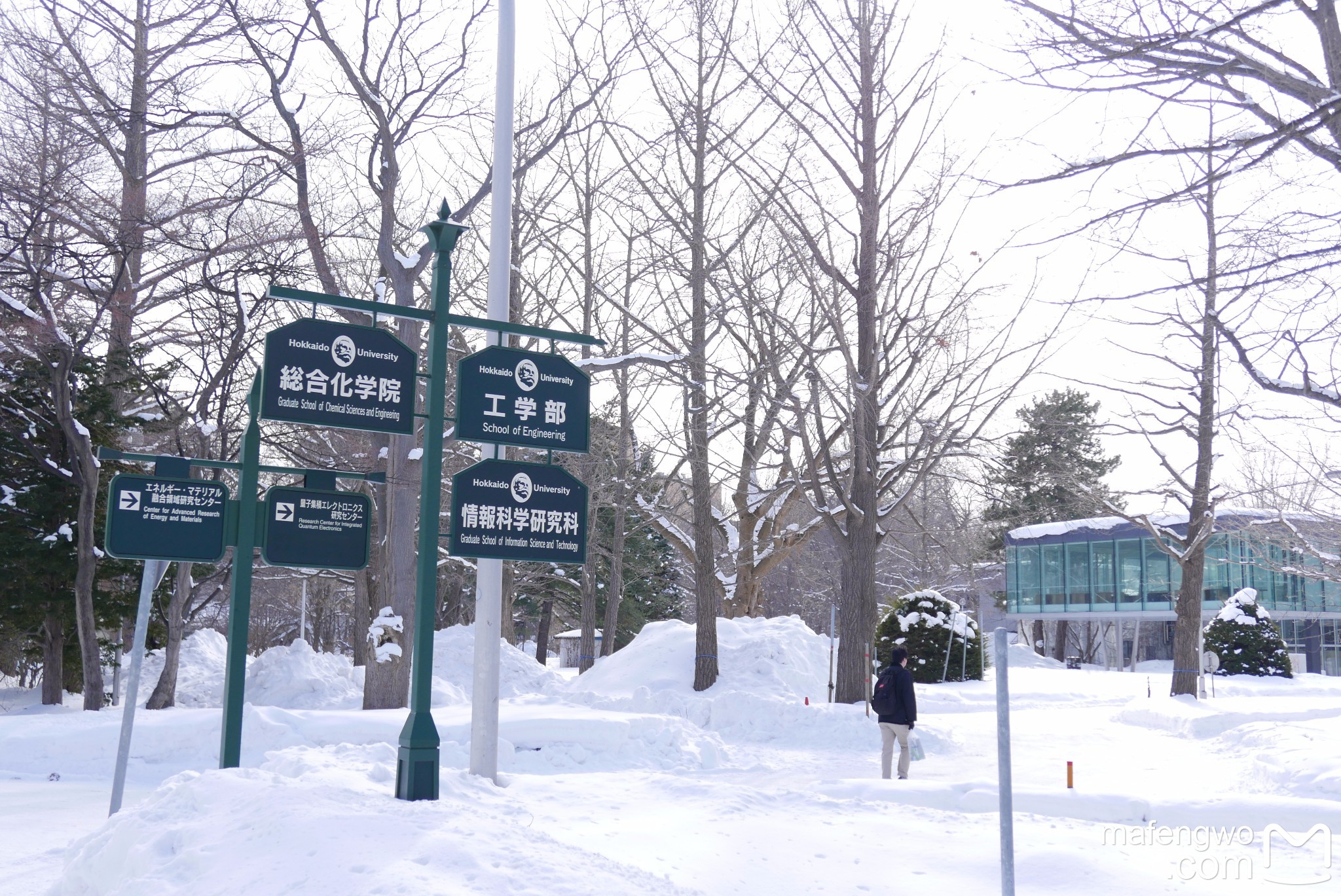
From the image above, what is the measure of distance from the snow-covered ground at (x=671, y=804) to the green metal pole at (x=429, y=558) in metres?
0.32

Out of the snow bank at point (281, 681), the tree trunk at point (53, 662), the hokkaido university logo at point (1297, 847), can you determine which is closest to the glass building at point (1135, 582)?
the snow bank at point (281, 681)

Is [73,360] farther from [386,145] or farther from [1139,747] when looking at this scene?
[1139,747]

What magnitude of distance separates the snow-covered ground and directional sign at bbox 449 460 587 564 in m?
1.78

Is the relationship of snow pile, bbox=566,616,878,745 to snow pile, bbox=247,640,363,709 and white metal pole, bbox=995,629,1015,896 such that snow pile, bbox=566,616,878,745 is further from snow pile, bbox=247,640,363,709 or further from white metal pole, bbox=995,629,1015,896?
white metal pole, bbox=995,629,1015,896

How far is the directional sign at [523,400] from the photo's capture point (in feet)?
27.3

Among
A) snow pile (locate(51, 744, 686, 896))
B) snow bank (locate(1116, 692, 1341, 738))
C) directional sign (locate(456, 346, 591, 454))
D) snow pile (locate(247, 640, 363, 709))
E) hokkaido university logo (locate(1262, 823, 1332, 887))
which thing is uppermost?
directional sign (locate(456, 346, 591, 454))

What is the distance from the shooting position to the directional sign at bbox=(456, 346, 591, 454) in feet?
27.3

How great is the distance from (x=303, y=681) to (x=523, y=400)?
1874cm

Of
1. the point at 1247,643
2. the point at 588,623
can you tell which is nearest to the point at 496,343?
the point at 1247,643

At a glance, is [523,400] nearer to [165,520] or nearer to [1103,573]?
[165,520]

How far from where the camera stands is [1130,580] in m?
41.5

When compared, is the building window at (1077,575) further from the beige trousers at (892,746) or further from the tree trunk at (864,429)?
the beige trousers at (892,746)

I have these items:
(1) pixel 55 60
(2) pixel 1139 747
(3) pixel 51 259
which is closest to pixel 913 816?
(2) pixel 1139 747

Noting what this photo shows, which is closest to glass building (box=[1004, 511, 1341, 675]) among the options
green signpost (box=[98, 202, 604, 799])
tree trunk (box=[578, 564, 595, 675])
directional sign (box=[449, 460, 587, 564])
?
tree trunk (box=[578, 564, 595, 675])
